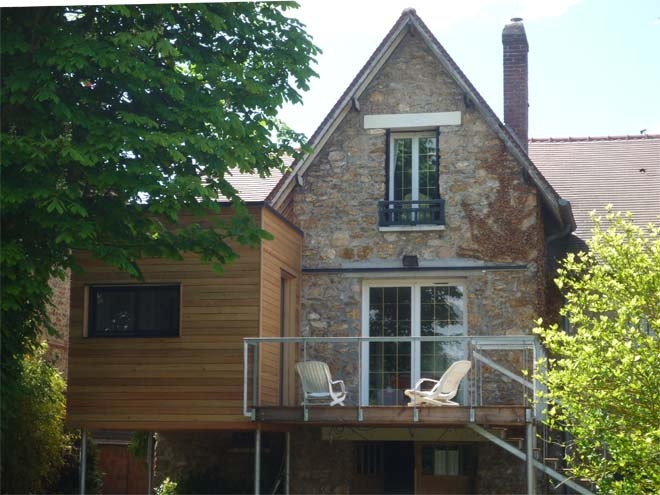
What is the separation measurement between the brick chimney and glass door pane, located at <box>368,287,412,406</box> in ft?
7.25

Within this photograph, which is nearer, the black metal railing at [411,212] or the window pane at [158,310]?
the window pane at [158,310]

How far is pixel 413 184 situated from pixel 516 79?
1.75 metres

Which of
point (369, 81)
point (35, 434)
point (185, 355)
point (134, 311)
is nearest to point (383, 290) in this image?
point (369, 81)

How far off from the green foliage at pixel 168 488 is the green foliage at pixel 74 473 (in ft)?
5.18

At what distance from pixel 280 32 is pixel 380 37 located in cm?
269

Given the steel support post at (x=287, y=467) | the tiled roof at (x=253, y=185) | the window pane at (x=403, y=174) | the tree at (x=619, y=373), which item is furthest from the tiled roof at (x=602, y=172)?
the tree at (x=619, y=373)

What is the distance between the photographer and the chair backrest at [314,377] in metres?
11.5

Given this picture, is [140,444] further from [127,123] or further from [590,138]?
[590,138]

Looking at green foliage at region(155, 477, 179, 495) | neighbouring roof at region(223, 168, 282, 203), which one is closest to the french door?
neighbouring roof at region(223, 168, 282, 203)

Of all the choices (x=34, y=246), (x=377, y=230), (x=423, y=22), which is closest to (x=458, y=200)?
(x=377, y=230)

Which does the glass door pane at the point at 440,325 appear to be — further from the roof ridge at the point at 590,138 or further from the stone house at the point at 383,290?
the roof ridge at the point at 590,138

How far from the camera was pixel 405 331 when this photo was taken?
12672 mm

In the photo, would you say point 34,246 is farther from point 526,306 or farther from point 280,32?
point 526,306

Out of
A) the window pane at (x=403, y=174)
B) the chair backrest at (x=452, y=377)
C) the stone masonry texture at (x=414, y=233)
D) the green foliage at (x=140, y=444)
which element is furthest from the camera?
the green foliage at (x=140, y=444)
